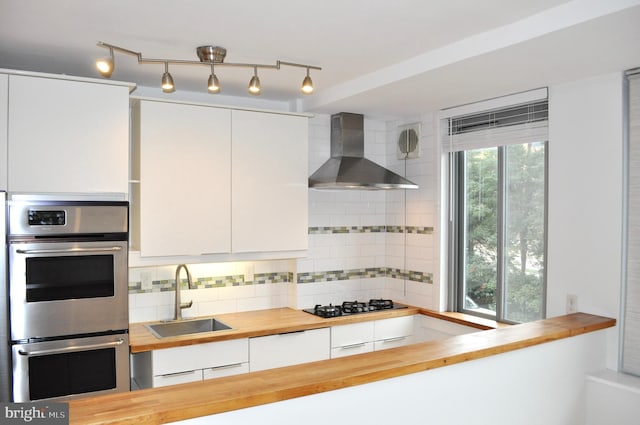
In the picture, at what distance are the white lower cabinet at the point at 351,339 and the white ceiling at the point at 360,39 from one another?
66.2 inches

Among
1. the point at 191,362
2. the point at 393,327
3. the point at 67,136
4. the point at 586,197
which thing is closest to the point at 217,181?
the point at 67,136

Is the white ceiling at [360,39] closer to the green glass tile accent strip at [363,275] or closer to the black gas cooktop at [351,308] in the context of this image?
the green glass tile accent strip at [363,275]

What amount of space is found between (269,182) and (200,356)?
50.7 inches

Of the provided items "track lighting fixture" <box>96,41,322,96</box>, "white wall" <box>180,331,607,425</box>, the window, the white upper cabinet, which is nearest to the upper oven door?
the white upper cabinet

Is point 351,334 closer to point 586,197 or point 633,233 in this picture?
point 586,197

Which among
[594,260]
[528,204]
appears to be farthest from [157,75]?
[594,260]

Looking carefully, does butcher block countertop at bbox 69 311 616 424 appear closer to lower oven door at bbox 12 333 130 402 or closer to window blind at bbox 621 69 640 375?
window blind at bbox 621 69 640 375

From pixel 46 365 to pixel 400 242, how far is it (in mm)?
2764

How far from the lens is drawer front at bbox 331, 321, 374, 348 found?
12.6 feet

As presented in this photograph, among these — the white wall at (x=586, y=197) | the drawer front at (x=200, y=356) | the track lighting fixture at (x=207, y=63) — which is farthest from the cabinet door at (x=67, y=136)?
the white wall at (x=586, y=197)

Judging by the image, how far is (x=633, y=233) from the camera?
2852 millimetres

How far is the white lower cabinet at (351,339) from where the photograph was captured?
12.6 feet

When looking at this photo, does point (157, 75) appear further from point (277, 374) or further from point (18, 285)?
point (277, 374)

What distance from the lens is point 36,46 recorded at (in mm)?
2820
